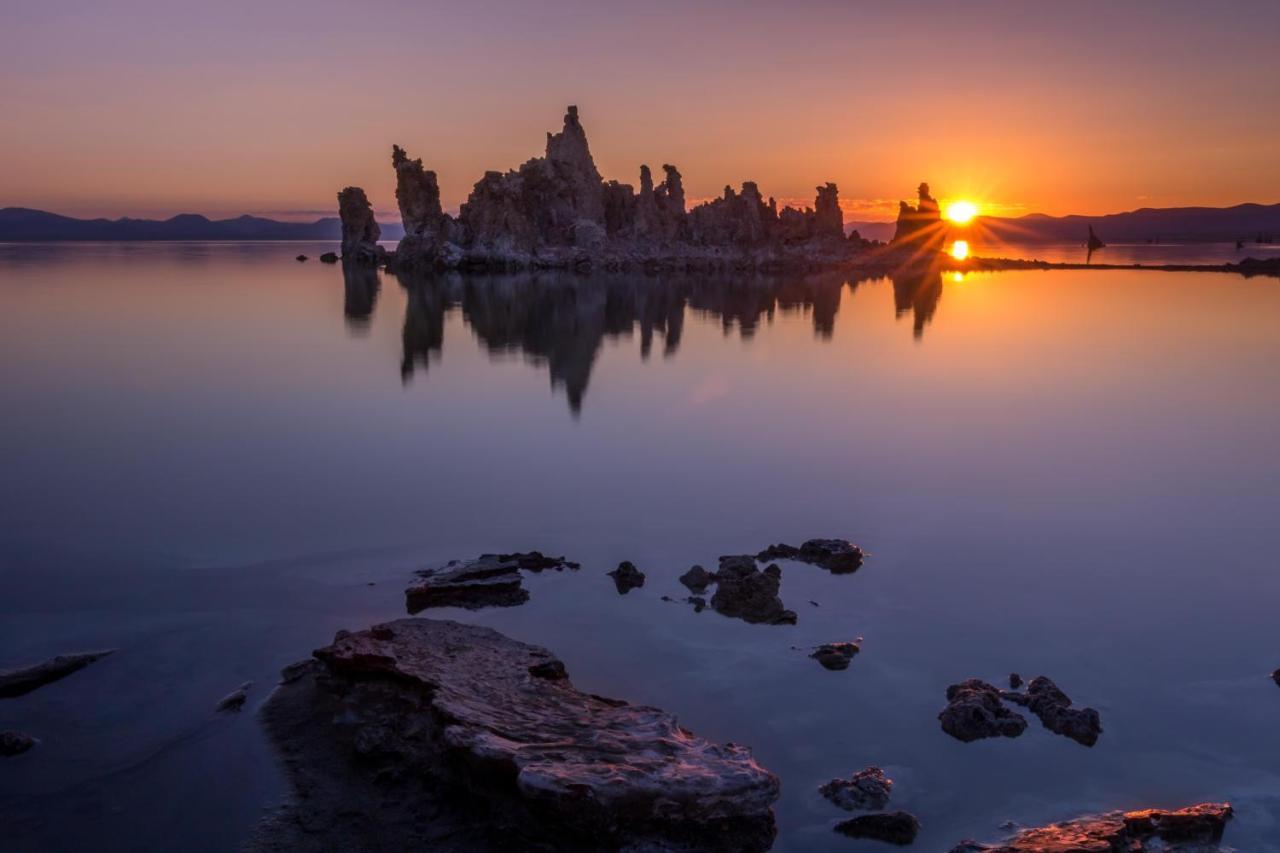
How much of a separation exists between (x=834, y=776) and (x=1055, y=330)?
29.9 metres

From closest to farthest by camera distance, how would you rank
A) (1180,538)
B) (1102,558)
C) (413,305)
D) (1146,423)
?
(1102,558) → (1180,538) → (1146,423) → (413,305)

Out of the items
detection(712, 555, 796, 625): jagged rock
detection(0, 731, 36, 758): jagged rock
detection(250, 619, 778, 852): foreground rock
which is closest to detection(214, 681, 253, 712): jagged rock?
detection(250, 619, 778, 852): foreground rock

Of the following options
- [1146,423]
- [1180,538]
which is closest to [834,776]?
[1180,538]

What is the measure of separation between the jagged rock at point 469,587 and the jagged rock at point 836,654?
2695mm

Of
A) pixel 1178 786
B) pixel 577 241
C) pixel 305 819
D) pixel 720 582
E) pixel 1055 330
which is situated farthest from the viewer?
pixel 577 241

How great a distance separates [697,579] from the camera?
8148 mm

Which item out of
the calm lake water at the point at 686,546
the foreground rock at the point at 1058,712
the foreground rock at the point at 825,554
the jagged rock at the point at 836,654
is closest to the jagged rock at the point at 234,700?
the calm lake water at the point at 686,546

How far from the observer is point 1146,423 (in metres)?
15.8

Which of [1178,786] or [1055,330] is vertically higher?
[1055,330]

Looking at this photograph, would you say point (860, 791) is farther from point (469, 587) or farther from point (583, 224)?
point (583, 224)

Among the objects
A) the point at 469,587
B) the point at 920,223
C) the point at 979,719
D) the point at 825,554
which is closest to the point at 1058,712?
the point at 979,719

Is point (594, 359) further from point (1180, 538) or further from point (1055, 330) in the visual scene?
point (1055, 330)

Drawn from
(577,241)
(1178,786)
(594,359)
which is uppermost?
(577,241)

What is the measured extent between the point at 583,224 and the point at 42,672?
76655 millimetres
